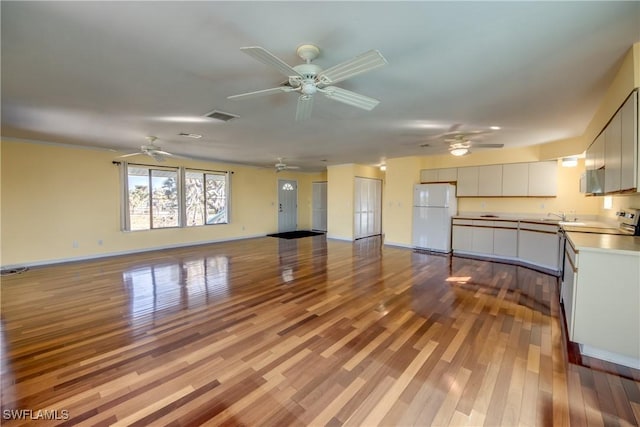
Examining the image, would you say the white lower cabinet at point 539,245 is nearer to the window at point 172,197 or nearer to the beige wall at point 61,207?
the window at point 172,197

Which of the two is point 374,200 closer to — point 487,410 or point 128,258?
point 128,258

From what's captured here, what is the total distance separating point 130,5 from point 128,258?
5721 millimetres

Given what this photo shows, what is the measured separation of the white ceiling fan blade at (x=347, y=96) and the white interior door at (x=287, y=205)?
7663mm

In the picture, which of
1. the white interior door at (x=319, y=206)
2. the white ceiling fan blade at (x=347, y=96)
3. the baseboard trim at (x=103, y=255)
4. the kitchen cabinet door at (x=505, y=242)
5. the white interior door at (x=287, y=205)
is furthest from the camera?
the white interior door at (x=319, y=206)

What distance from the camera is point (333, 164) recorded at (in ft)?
28.1

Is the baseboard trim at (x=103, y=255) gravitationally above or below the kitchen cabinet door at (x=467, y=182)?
below

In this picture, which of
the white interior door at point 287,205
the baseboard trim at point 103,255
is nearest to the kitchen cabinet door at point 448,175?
the white interior door at point 287,205

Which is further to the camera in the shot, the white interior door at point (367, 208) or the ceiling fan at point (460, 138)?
the white interior door at point (367, 208)

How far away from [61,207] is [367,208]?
24.9ft

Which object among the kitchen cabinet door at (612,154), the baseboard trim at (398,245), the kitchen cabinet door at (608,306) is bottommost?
the baseboard trim at (398,245)

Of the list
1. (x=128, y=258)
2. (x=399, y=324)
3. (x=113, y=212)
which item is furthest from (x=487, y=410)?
(x=113, y=212)

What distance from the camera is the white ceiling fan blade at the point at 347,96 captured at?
7.36 ft

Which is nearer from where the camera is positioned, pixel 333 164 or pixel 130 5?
pixel 130 5

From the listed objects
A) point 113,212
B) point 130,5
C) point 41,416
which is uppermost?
point 130,5
